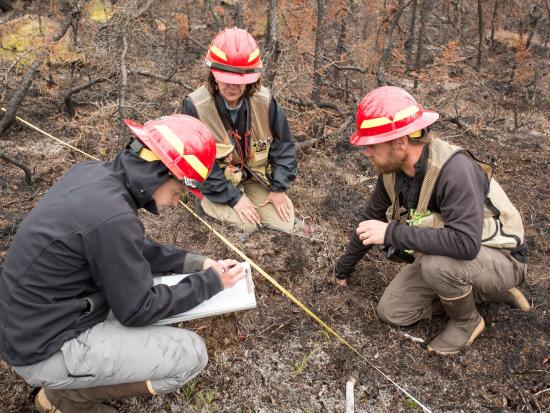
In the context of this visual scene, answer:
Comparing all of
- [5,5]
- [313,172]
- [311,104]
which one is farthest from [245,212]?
[5,5]

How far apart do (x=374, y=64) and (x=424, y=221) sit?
5226 millimetres

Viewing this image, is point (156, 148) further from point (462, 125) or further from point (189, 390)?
point (462, 125)

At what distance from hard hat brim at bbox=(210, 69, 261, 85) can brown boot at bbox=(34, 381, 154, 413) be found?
2175mm

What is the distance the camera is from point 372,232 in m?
2.73

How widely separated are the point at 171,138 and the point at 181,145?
0.18 ft

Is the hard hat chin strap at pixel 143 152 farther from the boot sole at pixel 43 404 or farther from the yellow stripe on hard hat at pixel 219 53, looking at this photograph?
the yellow stripe on hard hat at pixel 219 53

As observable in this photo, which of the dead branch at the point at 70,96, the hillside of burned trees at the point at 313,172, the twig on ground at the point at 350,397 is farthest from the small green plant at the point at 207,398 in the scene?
the dead branch at the point at 70,96

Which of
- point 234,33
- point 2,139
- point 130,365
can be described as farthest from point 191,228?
point 2,139

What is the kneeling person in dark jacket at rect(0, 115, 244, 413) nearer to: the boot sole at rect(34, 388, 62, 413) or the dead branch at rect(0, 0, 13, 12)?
the boot sole at rect(34, 388, 62, 413)

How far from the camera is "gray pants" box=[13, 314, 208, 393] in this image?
210 cm

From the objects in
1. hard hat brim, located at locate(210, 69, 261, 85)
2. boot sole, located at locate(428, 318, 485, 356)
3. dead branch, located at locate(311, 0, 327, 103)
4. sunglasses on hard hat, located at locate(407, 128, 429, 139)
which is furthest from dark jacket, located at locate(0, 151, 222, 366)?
dead branch, located at locate(311, 0, 327, 103)

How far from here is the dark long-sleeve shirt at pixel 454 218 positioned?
2469mm

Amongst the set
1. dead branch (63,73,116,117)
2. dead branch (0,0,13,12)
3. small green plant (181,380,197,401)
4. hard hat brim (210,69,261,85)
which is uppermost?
dead branch (0,0,13,12)

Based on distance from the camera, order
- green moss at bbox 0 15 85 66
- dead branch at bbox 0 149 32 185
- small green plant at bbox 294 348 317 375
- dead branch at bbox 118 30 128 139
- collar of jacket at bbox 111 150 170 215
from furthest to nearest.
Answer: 1. green moss at bbox 0 15 85 66
2. dead branch at bbox 118 30 128 139
3. dead branch at bbox 0 149 32 185
4. small green plant at bbox 294 348 317 375
5. collar of jacket at bbox 111 150 170 215
